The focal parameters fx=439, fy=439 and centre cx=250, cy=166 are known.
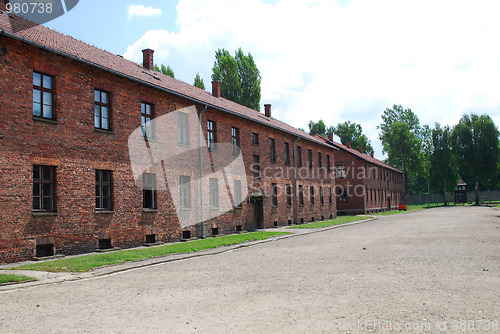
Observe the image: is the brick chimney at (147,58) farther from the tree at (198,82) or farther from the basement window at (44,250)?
the tree at (198,82)

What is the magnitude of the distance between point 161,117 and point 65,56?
550 cm

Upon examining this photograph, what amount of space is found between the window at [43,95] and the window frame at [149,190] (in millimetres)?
5022

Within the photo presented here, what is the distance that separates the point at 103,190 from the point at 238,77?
111 ft

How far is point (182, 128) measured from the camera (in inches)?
851

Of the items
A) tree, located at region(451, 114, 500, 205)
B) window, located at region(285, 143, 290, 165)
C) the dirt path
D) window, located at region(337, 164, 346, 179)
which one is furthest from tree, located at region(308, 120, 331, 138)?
the dirt path

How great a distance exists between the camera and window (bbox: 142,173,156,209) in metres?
18.7

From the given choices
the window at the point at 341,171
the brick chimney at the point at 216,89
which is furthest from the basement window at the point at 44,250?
the window at the point at 341,171

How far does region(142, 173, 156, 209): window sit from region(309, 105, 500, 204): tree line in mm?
59071

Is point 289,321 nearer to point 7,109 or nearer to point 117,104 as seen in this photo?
point 7,109

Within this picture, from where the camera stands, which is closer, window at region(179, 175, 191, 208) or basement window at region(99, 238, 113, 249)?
basement window at region(99, 238, 113, 249)

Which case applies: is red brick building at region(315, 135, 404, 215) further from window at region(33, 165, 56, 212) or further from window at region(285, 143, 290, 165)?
window at region(33, 165, 56, 212)

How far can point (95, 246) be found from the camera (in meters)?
15.9

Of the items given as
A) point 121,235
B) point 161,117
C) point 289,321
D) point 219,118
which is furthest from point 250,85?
point 289,321

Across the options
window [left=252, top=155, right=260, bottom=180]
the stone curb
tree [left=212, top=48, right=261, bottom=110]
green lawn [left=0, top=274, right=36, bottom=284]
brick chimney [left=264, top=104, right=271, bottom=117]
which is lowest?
the stone curb
